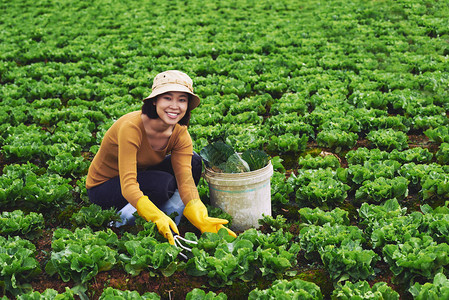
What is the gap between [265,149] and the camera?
696 cm

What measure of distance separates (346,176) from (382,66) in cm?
565

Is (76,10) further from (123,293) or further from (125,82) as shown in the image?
(123,293)


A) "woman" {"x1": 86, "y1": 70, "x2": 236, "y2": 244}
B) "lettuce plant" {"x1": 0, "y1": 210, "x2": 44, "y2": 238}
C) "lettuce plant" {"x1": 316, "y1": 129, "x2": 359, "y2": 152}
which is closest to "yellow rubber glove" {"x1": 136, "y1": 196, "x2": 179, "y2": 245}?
"woman" {"x1": 86, "y1": 70, "x2": 236, "y2": 244}

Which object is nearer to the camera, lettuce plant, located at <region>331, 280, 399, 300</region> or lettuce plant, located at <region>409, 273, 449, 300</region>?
lettuce plant, located at <region>409, 273, 449, 300</region>

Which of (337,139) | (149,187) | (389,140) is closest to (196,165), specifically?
(149,187)

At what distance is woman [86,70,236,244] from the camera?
13.9 feet

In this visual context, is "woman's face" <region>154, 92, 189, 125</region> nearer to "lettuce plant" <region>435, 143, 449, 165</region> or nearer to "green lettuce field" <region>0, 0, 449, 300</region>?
"green lettuce field" <region>0, 0, 449, 300</region>

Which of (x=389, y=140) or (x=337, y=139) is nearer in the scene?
(x=389, y=140)

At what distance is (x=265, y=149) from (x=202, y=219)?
2819 millimetres

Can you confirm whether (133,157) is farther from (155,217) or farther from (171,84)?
(171,84)

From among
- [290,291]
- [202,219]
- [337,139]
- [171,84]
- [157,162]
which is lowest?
[337,139]

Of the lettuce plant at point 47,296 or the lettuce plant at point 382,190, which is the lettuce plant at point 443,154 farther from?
the lettuce plant at point 47,296

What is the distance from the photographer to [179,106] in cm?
427

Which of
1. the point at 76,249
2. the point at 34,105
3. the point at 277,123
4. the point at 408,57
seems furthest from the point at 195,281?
the point at 408,57
